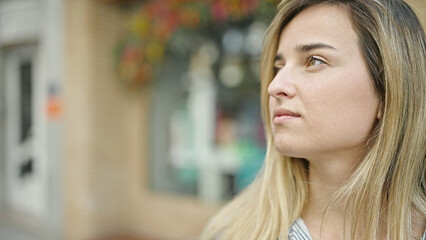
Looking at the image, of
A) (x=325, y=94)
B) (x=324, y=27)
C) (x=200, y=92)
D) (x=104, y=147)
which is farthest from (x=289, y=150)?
(x=104, y=147)

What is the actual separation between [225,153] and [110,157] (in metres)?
1.61

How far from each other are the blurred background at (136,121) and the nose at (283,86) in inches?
125

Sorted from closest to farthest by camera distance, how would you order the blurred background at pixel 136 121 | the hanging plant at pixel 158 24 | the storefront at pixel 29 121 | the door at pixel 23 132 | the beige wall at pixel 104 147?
1. the hanging plant at pixel 158 24
2. the blurred background at pixel 136 121
3. the beige wall at pixel 104 147
4. the storefront at pixel 29 121
5. the door at pixel 23 132

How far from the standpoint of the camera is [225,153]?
500 centimetres

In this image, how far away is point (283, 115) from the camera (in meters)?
1.34

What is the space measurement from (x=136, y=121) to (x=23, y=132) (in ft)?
7.94

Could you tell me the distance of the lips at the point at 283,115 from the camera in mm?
1313

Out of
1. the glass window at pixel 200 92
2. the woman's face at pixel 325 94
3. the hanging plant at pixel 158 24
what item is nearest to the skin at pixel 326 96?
the woman's face at pixel 325 94

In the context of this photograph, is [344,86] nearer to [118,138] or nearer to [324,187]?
[324,187]

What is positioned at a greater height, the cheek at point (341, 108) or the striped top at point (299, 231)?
the cheek at point (341, 108)

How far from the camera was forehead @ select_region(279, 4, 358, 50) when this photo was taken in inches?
50.2

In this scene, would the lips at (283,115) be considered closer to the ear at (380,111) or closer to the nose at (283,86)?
the nose at (283,86)

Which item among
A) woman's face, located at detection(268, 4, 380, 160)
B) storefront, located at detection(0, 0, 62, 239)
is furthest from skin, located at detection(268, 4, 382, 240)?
storefront, located at detection(0, 0, 62, 239)

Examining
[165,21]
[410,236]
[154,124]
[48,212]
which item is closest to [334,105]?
[410,236]
